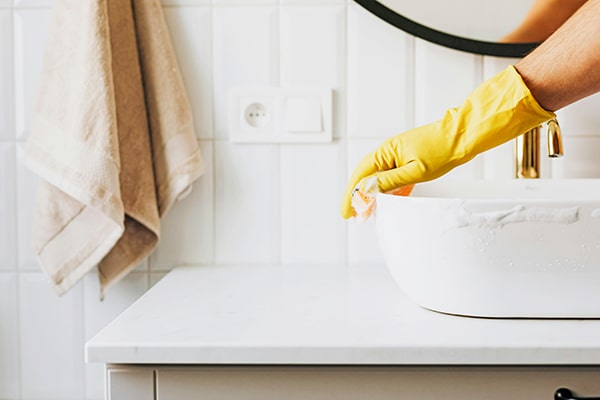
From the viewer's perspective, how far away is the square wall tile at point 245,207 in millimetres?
1261

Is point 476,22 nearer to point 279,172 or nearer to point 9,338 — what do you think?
point 279,172

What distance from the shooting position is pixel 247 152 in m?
1.26

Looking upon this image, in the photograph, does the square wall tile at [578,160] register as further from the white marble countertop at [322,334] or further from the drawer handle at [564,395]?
the drawer handle at [564,395]

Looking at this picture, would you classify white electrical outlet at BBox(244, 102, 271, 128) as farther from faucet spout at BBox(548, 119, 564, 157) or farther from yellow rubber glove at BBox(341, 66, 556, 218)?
faucet spout at BBox(548, 119, 564, 157)

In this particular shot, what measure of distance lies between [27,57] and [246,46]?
37cm

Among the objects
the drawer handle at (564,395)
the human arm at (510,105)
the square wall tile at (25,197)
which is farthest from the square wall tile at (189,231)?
the drawer handle at (564,395)

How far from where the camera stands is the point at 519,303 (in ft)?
2.77

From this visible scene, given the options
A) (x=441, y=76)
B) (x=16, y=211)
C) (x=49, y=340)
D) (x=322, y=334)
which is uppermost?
(x=441, y=76)

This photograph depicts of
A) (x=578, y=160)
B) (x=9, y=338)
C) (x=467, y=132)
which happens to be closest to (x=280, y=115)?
(x=467, y=132)

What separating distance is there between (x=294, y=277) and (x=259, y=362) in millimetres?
394

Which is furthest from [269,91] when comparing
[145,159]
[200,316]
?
[200,316]

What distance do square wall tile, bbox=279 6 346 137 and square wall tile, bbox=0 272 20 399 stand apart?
23.0 inches

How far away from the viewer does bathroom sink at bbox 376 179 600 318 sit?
0.81 m

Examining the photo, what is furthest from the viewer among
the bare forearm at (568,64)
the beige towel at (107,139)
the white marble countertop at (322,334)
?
the beige towel at (107,139)
